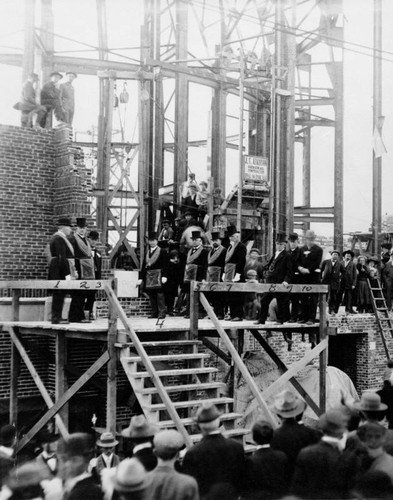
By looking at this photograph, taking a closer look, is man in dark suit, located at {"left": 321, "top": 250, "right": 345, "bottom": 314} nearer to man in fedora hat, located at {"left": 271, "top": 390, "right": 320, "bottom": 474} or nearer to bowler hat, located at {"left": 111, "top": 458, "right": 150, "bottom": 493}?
man in fedora hat, located at {"left": 271, "top": 390, "right": 320, "bottom": 474}

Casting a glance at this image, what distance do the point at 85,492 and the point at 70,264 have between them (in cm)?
664

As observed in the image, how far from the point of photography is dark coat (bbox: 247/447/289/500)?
491 cm

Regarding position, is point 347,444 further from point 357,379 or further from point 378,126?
point 378,126

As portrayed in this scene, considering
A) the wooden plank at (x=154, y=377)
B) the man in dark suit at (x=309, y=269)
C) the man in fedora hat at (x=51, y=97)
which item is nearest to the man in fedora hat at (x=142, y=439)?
the wooden plank at (x=154, y=377)

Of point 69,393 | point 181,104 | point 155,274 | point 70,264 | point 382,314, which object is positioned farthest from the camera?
point 181,104

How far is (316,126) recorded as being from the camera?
2927cm

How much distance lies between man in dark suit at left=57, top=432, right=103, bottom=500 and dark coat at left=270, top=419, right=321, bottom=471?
4.65 feet

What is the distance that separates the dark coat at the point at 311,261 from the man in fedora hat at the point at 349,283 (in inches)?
219

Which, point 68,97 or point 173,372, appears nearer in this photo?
point 173,372

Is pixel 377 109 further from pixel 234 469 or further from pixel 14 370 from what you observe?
pixel 234 469

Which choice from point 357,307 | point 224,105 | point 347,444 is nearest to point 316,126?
point 224,105

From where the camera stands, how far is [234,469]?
504cm

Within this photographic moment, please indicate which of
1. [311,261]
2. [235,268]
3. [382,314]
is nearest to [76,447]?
[311,261]

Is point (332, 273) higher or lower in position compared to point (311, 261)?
lower
